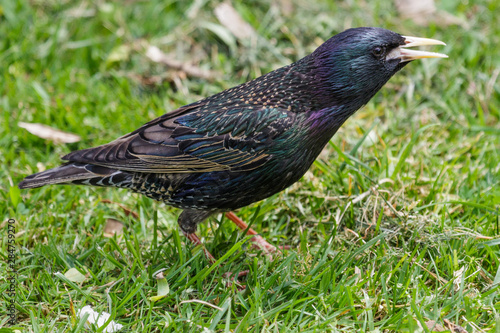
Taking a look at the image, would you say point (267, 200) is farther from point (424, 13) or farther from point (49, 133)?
point (424, 13)

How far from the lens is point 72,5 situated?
6.77m

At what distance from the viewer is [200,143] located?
3.74 metres

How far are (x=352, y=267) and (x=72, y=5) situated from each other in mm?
4783

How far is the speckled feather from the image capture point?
3.59 metres

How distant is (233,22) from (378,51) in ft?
9.70

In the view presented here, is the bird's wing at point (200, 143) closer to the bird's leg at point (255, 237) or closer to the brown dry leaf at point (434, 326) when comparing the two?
Result: the bird's leg at point (255, 237)

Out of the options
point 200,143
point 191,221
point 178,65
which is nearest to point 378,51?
point 200,143

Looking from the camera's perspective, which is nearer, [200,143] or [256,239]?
[200,143]

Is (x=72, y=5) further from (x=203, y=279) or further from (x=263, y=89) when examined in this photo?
(x=203, y=279)

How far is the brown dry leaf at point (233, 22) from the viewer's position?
6.19 m

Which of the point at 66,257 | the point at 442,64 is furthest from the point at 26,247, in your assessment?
the point at 442,64

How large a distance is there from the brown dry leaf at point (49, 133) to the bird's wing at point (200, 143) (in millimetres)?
1249

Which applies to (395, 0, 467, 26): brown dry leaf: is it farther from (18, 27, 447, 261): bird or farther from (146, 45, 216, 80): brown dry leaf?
(18, 27, 447, 261): bird

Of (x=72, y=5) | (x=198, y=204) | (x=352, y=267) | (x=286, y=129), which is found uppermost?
(x=72, y=5)
